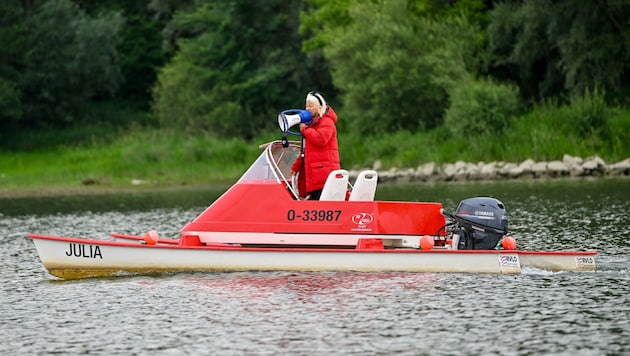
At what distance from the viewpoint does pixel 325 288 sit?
1662 cm

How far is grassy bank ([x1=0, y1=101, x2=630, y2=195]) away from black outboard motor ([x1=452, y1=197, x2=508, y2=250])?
22.9 m

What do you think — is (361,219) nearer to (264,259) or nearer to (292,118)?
(264,259)

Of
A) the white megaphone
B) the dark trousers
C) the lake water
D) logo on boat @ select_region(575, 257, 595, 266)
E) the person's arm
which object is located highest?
the white megaphone

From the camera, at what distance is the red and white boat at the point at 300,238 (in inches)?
687

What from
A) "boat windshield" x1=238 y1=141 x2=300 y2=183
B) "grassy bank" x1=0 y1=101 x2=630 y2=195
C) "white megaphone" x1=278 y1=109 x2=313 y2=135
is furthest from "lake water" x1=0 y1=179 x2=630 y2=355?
"grassy bank" x1=0 y1=101 x2=630 y2=195

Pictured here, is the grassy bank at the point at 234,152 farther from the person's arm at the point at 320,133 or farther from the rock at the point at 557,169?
the person's arm at the point at 320,133

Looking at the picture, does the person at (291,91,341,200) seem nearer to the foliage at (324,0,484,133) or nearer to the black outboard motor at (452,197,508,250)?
the black outboard motor at (452,197,508,250)

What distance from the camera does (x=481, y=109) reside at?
43312 mm

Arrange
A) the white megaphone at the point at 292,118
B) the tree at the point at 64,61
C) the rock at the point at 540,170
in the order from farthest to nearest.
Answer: the tree at the point at 64,61, the rock at the point at 540,170, the white megaphone at the point at 292,118

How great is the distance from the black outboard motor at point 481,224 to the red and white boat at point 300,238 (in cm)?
1

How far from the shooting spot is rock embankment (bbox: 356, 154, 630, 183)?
38594 mm


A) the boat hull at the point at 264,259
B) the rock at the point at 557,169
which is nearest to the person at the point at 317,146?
the boat hull at the point at 264,259

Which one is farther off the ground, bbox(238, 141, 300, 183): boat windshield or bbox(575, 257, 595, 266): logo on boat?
bbox(238, 141, 300, 183): boat windshield

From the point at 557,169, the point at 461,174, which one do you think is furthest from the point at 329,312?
the point at 461,174
